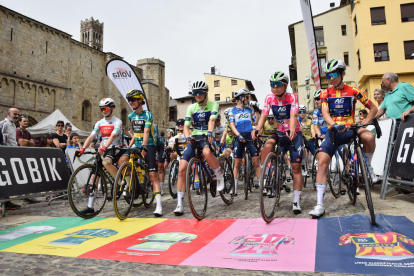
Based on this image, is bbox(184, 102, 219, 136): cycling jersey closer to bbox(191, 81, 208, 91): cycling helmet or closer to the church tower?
bbox(191, 81, 208, 91): cycling helmet

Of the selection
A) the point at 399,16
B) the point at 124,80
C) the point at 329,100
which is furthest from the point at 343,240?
the point at 399,16

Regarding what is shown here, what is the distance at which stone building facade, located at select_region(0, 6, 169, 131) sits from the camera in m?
30.9

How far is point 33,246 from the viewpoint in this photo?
11.4ft

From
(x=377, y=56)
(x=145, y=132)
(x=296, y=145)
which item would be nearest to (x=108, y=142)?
(x=145, y=132)

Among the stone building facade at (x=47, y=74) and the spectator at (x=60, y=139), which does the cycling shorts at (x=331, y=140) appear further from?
the stone building facade at (x=47, y=74)

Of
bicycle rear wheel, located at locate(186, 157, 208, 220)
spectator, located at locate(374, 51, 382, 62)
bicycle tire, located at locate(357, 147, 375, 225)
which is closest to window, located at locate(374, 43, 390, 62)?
spectator, located at locate(374, 51, 382, 62)

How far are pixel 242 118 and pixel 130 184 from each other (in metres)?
3.11

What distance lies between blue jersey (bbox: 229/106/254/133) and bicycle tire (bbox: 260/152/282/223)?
2.24 m

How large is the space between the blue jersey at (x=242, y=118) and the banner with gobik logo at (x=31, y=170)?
4.26 metres

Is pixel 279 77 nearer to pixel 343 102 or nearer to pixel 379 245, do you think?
pixel 343 102

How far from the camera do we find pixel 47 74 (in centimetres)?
3528

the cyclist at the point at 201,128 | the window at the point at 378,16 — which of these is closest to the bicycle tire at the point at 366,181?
the cyclist at the point at 201,128

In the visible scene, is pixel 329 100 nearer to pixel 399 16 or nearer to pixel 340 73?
pixel 340 73

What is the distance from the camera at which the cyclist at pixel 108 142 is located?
5215 millimetres
